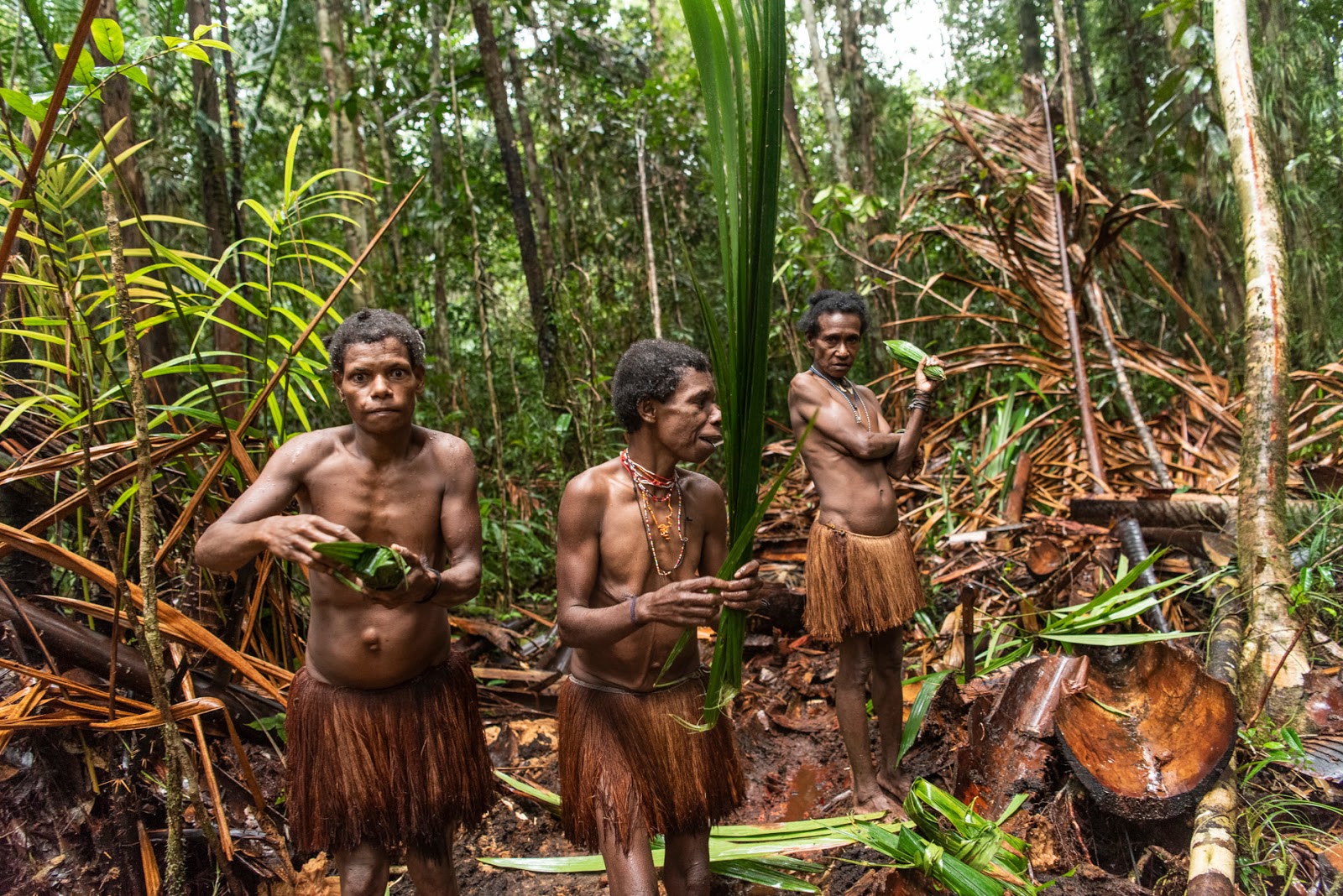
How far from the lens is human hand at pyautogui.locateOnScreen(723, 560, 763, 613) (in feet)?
5.92

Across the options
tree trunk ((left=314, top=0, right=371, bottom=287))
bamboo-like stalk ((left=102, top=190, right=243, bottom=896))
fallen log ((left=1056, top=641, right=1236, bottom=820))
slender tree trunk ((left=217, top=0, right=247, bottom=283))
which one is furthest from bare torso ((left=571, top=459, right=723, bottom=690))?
tree trunk ((left=314, top=0, right=371, bottom=287))

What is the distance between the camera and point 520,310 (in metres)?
8.52

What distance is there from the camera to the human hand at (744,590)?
1.80 meters

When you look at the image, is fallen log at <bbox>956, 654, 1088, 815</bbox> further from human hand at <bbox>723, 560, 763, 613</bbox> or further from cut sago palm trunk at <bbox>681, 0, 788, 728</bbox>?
cut sago palm trunk at <bbox>681, 0, 788, 728</bbox>

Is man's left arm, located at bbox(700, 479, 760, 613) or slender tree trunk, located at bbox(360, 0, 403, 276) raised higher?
slender tree trunk, located at bbox(360, 0, 403, 276)

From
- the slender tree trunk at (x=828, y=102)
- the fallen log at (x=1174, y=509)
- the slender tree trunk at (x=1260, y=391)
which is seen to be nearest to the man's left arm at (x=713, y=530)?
the slender tree trunk at (x=1260, y=391)

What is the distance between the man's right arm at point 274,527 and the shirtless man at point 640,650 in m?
0.55

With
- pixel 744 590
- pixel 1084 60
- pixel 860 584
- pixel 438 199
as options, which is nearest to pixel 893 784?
pixel 860 584

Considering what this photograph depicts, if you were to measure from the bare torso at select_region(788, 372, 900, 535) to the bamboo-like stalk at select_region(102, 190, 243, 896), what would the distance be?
2.06 metres

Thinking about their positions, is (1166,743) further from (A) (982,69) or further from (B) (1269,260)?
(A) (982,69)

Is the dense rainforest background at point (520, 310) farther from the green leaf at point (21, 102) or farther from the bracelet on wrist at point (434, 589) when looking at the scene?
the bracelet on wrist at point (434, 589)

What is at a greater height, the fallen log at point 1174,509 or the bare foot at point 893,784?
the fallen log at point 1174,509

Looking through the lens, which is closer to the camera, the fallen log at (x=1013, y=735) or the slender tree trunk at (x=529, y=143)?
the fallen log at (x=1013, y=735)

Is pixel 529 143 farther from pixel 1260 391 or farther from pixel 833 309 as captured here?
pixel 1260 391
